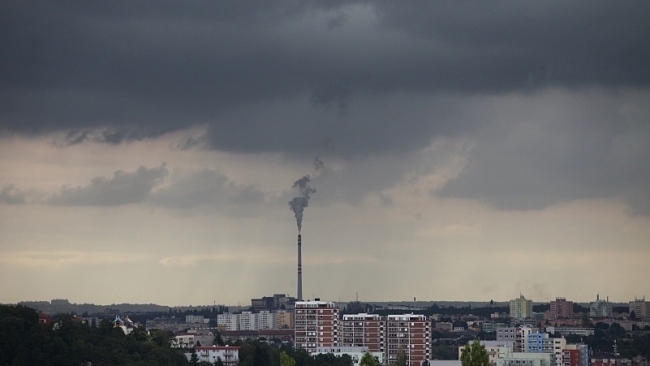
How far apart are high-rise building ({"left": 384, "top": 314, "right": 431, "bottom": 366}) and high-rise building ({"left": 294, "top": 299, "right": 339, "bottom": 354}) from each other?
4.76m

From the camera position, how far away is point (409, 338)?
121688 millimetres

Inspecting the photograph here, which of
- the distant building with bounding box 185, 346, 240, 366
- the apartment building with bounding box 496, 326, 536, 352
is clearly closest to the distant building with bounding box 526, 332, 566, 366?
the apartment building with bounding box 496, 326, 536, 352

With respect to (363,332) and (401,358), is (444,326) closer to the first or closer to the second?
(363,332)

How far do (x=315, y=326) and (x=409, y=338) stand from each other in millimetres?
8364

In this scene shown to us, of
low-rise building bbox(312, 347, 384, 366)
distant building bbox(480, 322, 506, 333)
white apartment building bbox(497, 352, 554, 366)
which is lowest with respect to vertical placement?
white apartment building bbox(497, 352, 554, 366)

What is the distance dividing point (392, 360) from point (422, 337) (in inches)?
175

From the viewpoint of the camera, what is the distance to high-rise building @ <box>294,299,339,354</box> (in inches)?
4835

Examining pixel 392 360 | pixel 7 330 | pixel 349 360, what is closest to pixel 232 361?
pixel 349 360

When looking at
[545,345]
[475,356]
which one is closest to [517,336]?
[545,345]

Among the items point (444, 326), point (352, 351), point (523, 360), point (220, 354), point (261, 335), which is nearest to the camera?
point (220, 354)

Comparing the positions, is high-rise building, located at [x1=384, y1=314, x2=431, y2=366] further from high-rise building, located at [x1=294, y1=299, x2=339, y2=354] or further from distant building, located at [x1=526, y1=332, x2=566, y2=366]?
distant building, located at [x1=526, y1=332, x2=566, y2=366]

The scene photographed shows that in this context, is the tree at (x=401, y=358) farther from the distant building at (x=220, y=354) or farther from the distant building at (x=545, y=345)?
the distant building at (x=220, y=354)

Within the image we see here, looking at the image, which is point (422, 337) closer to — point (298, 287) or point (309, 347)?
point (309, 347)

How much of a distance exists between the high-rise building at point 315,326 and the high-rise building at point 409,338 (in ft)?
15.6
